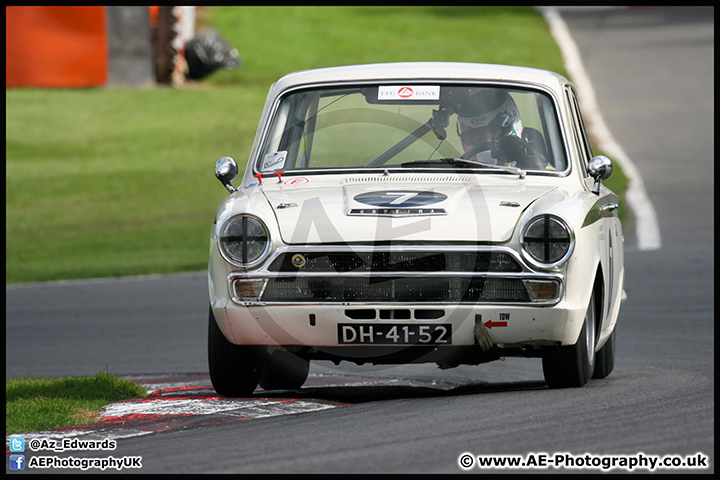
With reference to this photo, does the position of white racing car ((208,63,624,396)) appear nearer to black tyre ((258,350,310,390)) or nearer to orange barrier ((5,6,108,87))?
black tyre ((258,350,310,390))

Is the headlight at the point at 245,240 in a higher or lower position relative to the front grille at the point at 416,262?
higher

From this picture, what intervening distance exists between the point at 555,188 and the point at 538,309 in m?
0.88

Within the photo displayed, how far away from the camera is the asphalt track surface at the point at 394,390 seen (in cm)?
475

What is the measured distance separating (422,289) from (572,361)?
3.07 feet

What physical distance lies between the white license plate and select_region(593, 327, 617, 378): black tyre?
1.90 metres

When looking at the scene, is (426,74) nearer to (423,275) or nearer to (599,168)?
(599,168)

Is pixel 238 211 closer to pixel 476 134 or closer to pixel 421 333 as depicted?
pixel 421 333

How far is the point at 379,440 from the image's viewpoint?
4.96 meters

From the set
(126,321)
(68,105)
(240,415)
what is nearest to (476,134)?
(240,415)

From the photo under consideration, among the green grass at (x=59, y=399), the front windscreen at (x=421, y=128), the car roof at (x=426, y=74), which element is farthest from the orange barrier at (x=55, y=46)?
the front windscreen at (x=421, y=128)

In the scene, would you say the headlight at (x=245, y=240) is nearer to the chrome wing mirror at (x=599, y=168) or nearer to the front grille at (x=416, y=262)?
the front grille at (x=416, y=262)

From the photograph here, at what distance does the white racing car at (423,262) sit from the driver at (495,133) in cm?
1

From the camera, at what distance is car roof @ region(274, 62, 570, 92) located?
7.09 m

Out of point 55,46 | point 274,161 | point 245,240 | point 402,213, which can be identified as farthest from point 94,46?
point 402,213
